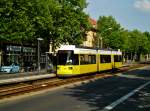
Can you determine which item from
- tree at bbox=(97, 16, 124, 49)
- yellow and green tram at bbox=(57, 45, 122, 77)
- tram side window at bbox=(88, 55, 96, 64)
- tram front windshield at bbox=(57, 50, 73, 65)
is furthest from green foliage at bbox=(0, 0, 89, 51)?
tree at bbox=(97, 16, 124, 49)

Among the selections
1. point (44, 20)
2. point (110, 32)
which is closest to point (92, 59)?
point (44, 20)

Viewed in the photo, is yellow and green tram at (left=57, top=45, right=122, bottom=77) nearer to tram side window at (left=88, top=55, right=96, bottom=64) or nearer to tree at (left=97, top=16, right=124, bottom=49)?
tram side window at (left=88, top=55, right=96, bottom=64)

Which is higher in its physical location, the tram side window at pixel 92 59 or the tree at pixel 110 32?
the tree at pixel 110 32

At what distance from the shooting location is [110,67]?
50.1 meters

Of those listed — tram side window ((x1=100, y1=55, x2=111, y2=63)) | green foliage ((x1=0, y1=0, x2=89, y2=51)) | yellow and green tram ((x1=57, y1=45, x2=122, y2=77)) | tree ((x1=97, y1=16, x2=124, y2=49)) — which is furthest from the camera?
tree ((x1=97, y1=16, x2=124, y2=49))

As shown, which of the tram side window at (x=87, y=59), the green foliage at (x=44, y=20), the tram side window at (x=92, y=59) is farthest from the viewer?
the green foliage at (x=44, y=20)

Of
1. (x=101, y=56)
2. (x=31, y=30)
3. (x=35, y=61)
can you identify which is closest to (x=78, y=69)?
(x=101, y=56)

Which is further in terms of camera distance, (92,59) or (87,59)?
(92,59)

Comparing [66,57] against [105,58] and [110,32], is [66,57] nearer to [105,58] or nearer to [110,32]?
[105,58]

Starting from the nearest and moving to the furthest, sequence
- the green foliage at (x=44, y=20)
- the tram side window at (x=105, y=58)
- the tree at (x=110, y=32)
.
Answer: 1. the green foliage at (x=44, y=20)
2. the tram side window at (x=105, y=58)
3. the tree at (x=110, y=32)

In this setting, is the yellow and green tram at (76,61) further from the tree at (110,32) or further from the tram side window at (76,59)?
the tree at (110,32)

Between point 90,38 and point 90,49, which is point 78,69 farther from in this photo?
point 90,38

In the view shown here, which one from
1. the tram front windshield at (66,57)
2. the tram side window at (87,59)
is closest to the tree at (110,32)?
the tram side window at (87,59)

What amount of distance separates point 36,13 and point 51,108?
3299cm
